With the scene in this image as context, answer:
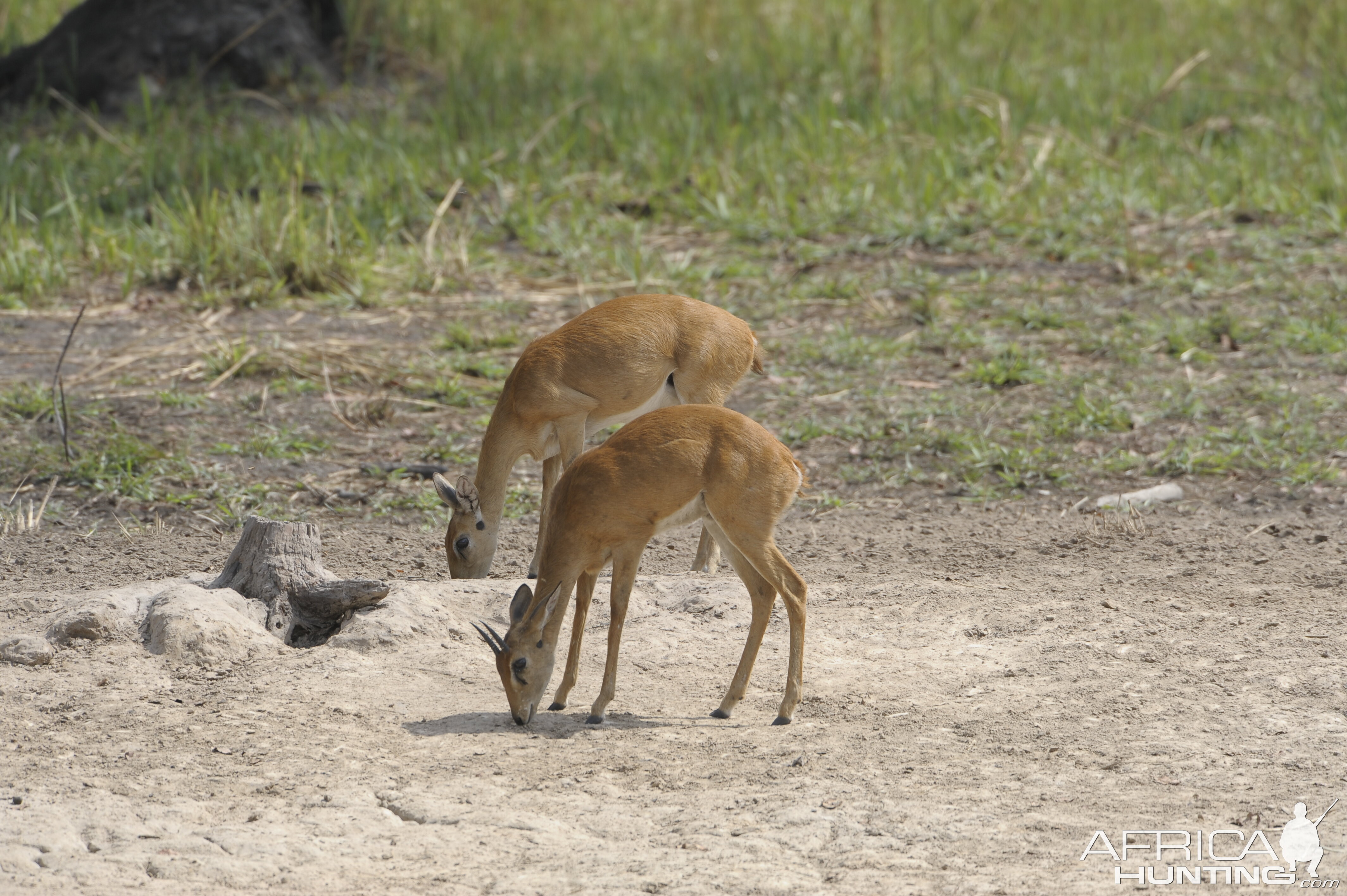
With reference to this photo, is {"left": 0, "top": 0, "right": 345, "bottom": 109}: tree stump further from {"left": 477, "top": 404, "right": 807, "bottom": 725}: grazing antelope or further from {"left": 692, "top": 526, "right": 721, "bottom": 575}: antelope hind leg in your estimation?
{"left": 477, "top": 404, "right": 807, "bottom": 725}: grazing antelope

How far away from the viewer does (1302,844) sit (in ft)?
11.8

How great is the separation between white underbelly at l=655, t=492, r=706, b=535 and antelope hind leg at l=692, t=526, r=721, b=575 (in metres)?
1.44

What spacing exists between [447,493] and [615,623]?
4.31 feet

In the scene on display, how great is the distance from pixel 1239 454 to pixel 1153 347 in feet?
4.79

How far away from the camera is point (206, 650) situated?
4898 mm

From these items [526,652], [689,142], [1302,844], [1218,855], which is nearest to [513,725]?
[526,652]

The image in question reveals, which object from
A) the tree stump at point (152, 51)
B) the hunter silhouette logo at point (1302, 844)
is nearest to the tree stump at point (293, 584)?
the hunter silhouette logo at point (1302, 844)

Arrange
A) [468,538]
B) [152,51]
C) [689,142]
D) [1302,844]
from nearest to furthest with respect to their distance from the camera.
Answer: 1. [1302,844]
2. [468,538]
3. [689,142]
4. [152,51]

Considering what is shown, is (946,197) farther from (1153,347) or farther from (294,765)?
(294,765)

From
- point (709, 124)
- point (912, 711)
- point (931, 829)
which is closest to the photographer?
point (931, 829)

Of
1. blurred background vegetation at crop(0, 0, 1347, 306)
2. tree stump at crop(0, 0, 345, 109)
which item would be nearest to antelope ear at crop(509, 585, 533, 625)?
blurred background vegetation at crop(0, 0, 1347, 306)

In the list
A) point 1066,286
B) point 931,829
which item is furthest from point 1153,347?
point 931,829

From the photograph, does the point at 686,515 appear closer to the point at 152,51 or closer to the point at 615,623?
the point at 615,623

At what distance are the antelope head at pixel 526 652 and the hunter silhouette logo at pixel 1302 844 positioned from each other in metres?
2.21
